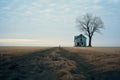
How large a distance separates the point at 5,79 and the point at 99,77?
775 cm

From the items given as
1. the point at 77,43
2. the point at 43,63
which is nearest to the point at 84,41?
the point at 77,43

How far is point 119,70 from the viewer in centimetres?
2064

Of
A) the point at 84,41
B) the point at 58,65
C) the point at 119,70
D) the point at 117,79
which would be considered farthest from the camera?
the point at 84,41

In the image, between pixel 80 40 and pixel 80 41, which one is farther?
pixel 80 40

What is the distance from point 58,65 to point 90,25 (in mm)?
78915

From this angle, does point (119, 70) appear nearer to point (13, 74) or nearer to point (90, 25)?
point (13, 74)

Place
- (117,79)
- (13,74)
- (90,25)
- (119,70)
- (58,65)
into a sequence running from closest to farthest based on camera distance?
(117,79) < (119,70) < (13,74) < (58,65) < (90,25)

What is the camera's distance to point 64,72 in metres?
21.5

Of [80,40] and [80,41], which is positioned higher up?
[80,40]

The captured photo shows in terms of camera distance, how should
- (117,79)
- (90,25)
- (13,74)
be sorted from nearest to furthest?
(117,79) → (13,74) → (90,25)

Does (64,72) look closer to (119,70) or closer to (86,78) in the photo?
(86,78)

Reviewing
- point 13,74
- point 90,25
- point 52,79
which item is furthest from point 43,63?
point 90,25

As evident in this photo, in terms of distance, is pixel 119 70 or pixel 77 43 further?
pixel 77 43

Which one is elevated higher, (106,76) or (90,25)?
(90,25)
